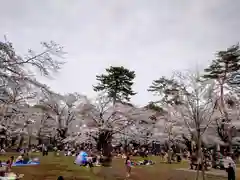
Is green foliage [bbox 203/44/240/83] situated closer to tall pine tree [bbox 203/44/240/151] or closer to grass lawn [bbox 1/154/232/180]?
tall pine tree [bbox 203/44/240/151]

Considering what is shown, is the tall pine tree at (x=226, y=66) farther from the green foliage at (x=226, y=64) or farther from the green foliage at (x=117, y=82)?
the green foliage at (x=117, y=82)

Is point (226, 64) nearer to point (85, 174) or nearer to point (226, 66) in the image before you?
point (226, 66)

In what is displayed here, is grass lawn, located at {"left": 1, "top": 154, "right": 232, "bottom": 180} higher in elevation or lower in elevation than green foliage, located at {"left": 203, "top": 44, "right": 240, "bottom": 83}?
lower

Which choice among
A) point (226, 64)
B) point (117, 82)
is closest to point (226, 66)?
point (226, 64)

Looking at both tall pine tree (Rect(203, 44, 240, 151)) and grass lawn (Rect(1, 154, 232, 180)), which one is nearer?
grass lawn (Rect(1, 154, 232, 180))

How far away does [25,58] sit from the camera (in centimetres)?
875

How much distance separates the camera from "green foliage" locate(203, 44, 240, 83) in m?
26.1

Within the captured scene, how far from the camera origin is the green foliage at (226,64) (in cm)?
2611

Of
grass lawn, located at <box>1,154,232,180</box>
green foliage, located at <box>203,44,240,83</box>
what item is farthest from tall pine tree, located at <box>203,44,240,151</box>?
grass lawn, located at <box>1,154,232,180</box>

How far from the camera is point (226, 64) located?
26.9m

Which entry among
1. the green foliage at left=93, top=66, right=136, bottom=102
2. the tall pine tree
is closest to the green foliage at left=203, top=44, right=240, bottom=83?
the tall pine tree

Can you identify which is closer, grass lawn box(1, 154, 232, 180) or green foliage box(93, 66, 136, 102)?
grass lawn box(1, 154, 232, 180)

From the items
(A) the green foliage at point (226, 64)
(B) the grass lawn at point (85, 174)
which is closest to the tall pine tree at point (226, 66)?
(A) the green foliage at point (226, 64)

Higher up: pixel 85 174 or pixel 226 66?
pixel 226 66
